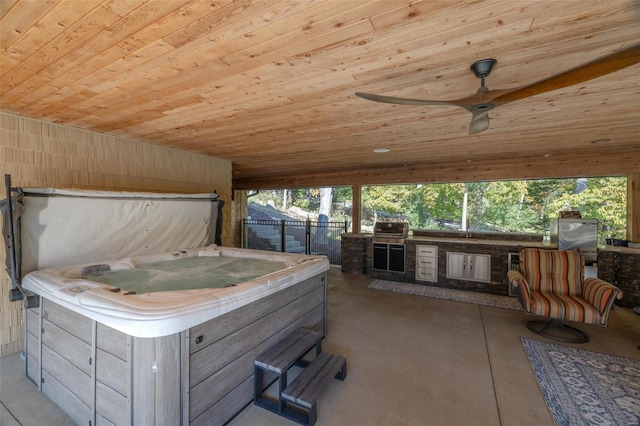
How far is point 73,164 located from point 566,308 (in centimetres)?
604

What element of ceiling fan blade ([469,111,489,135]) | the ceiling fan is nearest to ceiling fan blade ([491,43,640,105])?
the ceiling fan

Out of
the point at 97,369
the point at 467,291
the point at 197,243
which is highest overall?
the point at 197,243

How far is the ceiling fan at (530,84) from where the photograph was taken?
4.08 ft

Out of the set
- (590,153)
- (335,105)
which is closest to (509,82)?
(335,105)

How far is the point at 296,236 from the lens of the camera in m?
8.54

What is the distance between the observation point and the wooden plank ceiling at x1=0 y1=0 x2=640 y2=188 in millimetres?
1309

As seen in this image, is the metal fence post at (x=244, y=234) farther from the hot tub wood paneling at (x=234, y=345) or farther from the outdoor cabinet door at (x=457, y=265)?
the hot tub wood paneling at (x=234, y=345)

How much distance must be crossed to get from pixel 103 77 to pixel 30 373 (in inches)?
102

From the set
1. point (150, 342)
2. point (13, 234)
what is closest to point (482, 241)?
point (150, 342)

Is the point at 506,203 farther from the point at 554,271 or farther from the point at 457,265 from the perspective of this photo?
the point at 554,271

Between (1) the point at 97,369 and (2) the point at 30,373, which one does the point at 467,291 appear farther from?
(2) the point at 30,373

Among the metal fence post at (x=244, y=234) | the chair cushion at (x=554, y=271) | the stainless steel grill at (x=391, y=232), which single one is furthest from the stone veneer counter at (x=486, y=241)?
the metal fence post at (x=244, y=234)

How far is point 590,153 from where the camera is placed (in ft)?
15.0

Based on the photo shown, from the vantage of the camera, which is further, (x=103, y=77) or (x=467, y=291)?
(x=467, y=291)
